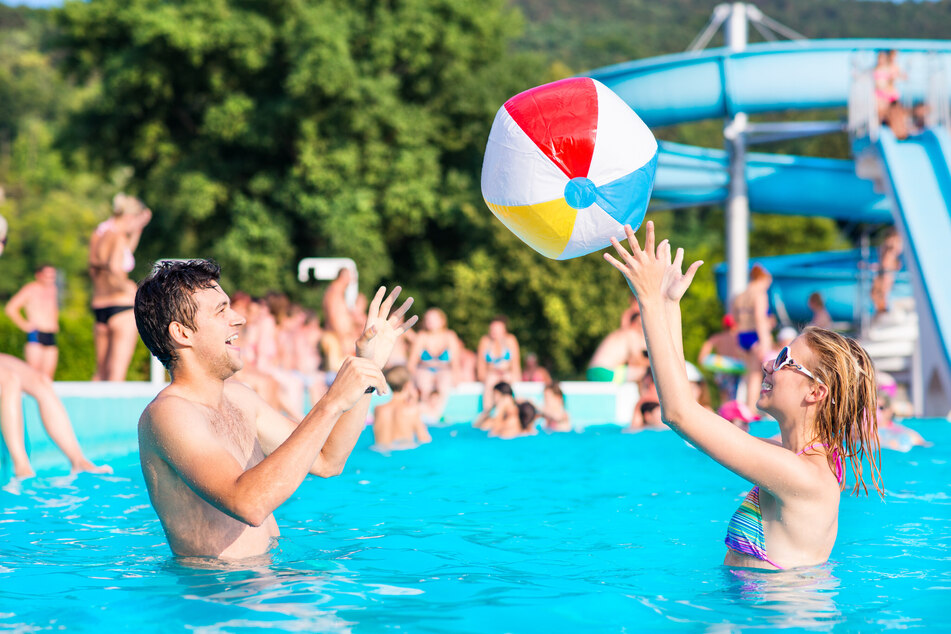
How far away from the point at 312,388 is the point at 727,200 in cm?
785

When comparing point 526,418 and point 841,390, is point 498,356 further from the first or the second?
point 841,390

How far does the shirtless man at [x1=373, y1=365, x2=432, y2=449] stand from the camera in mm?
8156

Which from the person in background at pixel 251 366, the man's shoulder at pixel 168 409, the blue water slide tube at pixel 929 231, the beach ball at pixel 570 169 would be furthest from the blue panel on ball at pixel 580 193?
the blue water slide tube at pixel 929 231

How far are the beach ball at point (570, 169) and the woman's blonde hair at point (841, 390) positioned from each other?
1292 mm

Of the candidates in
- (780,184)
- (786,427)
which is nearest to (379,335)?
(786,427)

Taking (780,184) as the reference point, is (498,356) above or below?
below

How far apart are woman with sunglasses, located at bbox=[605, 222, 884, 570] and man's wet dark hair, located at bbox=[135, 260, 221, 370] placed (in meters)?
1.24

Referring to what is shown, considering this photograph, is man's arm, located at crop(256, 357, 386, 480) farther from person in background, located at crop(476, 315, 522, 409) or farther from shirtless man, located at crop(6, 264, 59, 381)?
person in background, located at crop(476, 315, 522, 409)

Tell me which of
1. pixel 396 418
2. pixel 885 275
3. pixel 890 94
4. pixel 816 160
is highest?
pixel 890 94

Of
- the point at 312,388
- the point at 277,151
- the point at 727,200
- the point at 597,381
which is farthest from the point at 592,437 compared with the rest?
the point at 277,151

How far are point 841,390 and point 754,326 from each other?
7.46 m

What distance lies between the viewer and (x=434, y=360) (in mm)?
11688

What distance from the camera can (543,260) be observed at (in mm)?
23875

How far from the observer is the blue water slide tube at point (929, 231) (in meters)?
9.64
